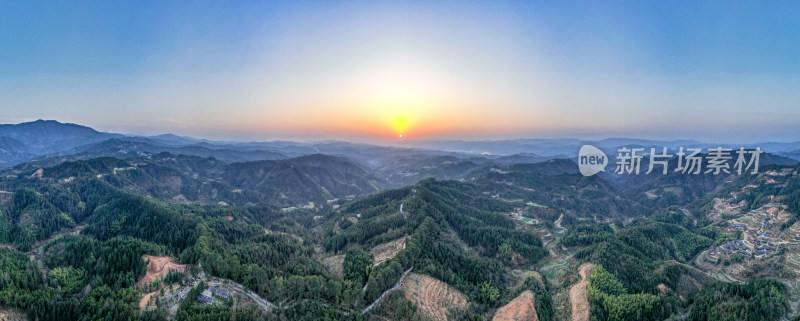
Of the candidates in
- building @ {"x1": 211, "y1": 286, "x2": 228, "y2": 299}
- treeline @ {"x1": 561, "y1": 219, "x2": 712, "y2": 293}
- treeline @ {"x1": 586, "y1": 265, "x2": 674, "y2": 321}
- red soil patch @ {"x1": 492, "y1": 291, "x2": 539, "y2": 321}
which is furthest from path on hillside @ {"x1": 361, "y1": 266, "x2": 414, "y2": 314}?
treeline @ {"x1": 561, "y1": 219, "x2": 712, "y2": 293}

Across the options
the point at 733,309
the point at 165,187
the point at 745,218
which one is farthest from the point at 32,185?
the point at 745,218

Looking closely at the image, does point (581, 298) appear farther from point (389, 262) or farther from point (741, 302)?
point (389, 262)

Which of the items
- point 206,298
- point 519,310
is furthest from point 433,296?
point 206,298

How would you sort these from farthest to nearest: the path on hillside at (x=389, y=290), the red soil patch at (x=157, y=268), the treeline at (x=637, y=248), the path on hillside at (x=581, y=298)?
the treeline at (x=637, y=248) → the path on hillside at (x=581, y=298) → the red soil patch at (x=157, y=268) → the path on hillside at (x=389, y=290)

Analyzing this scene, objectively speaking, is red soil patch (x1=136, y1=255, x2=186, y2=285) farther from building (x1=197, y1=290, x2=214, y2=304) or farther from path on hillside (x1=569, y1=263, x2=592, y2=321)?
path on hillside (x1=569, y1=263, x2=592, y2=321)

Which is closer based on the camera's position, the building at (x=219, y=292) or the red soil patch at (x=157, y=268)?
the building at (x=219, y=292)

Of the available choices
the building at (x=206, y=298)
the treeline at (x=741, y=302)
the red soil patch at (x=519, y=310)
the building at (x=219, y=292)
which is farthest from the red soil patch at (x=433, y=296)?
the treeline at (x=741, y=302)

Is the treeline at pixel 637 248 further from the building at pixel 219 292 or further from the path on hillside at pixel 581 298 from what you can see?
the building at pixel 219 292
